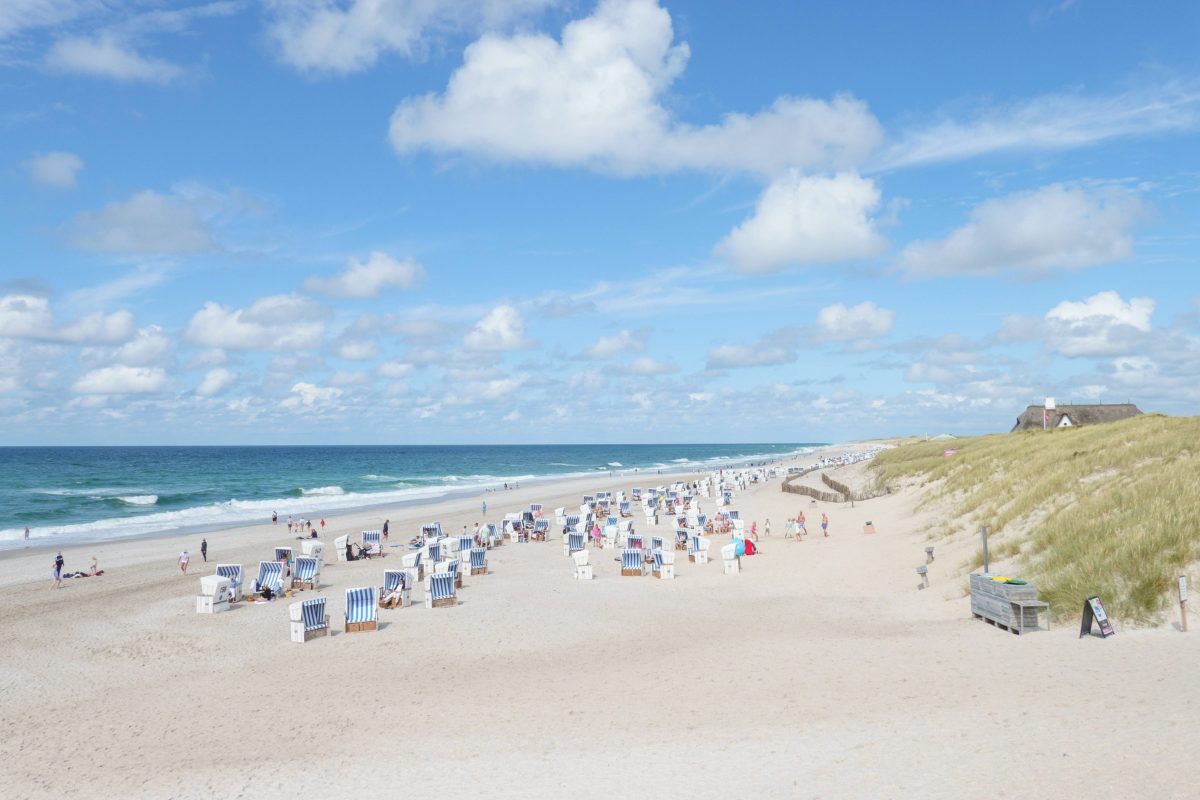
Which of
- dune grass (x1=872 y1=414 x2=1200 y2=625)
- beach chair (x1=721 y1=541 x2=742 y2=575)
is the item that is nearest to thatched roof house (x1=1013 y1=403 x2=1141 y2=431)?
dune grass (x1=872 y1=414 x2=1200 y2=625)

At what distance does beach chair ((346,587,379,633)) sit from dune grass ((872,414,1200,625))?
12.7m

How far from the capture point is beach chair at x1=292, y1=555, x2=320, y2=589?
880 inches

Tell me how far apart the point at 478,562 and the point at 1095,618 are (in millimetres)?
16154

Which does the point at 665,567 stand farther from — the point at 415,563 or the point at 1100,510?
the point at 1100,510

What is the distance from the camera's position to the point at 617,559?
2658cm

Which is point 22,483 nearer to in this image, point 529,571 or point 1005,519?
point 529,571

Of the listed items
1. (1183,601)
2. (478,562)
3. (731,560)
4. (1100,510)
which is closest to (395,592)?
(478,562)

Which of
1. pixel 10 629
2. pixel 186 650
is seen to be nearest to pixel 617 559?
pixel 186 650

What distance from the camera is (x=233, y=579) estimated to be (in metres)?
20.0

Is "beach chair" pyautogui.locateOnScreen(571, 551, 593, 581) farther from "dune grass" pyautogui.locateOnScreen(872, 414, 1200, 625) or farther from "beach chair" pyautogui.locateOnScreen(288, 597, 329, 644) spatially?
"dune grass" pyautogui.locateOnScreen(872, 414, 1200, 625)

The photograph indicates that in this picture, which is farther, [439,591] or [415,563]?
[415,563]

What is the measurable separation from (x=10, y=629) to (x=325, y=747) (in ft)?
39.6

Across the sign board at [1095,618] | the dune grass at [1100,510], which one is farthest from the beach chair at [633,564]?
the sign board at [1095,618]

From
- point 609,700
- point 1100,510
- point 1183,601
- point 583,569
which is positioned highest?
point 1100,510
